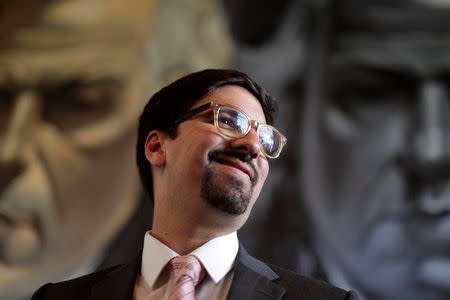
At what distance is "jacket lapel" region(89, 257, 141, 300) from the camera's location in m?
0.90

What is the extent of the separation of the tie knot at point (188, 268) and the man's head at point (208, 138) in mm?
63

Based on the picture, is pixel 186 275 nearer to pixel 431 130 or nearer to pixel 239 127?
pixel 239 127

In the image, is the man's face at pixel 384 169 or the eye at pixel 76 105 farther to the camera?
the eye at pixel 76 105

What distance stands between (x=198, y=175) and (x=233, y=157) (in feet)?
0.15

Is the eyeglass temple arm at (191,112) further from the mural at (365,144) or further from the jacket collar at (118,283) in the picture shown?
the mural at (365,144)

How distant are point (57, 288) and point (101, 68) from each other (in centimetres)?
183

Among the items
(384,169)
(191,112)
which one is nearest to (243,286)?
(191,112)

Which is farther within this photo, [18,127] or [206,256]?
[18,127]

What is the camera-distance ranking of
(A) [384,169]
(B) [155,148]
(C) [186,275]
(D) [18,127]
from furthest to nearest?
(D) [18,127] → (A) [384,169] → (B) [155,148] → (C) [186,275]

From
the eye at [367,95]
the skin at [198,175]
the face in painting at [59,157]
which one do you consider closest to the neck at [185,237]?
the skin at [198,175]

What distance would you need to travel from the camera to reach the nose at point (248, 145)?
0.85 meters

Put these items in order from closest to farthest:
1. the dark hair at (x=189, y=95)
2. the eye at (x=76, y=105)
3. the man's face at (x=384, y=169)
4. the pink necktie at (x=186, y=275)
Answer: the pink necktie at (x=186, y=275)
the dark hair at (x=189, y=95)
the man's face at (x=384, y=169)
the eye at (x=76, y=105)

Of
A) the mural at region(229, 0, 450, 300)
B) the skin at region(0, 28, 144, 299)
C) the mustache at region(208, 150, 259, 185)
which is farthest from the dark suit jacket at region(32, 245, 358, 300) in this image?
the skin at region(0, 28, 144, 299)

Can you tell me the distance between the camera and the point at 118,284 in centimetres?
91
